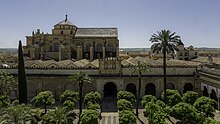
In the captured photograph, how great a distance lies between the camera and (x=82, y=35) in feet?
211

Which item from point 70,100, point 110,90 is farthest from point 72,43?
point 70,100

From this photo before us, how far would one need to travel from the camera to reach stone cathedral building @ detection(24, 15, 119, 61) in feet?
201

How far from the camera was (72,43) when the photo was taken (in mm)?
63375

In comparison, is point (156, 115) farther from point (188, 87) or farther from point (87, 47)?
Result: point (87, 47)

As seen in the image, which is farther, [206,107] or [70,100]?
[70,100]

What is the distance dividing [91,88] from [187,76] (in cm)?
1679

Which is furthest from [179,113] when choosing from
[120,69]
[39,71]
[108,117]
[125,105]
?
[39,71]

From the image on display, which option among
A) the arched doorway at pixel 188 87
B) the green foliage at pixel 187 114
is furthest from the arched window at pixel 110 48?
the green foliage at pixel 187 114

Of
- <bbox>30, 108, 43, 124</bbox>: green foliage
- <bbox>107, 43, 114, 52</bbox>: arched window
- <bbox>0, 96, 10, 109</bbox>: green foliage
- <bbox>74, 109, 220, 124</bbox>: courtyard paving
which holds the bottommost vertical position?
<bbox>74, 109, 220, 124</bbox>: courtyard paving

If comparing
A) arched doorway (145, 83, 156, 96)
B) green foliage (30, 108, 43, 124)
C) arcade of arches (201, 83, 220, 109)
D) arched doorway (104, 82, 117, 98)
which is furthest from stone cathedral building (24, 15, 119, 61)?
green foliage (30, 108, 43, 124)

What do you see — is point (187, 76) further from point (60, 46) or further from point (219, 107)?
point (60, 46)

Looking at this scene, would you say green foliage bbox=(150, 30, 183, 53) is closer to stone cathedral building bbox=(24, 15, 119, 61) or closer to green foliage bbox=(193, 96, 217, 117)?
green foliage bbox=(193, 96, 217, 117)

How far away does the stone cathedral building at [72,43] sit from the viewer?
61.2 meters

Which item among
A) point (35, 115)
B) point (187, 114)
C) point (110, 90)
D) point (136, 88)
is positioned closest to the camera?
point (187, 114)
